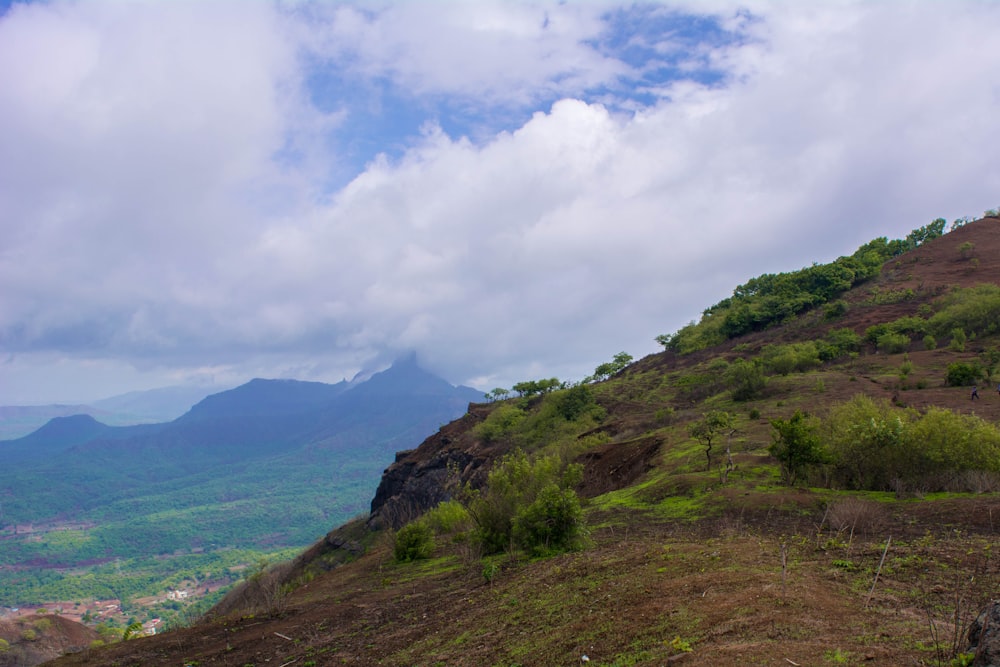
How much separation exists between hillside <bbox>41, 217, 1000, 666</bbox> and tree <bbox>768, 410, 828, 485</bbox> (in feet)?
0.23

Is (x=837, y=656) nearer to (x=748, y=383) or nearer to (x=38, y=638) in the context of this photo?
(x=748, y=383)

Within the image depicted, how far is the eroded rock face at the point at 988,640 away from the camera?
202 inches

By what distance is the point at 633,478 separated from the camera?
106 feet

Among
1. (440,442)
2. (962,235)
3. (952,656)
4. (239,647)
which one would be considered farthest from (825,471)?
(962,235)

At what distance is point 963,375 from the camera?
118 feet

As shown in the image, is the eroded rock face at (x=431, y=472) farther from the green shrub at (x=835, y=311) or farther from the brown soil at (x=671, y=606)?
the green shrub at (x=835, y=311)

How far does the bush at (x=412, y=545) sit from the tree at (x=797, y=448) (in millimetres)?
16582

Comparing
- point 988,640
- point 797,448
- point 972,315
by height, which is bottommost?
point 797,448

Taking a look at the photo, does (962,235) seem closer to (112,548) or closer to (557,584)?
(557,584)

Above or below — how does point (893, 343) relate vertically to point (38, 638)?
above

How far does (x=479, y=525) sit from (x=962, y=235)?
101055mm

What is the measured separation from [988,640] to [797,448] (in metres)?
18.0

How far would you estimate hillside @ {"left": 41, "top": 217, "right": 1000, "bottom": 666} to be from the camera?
8.55 m

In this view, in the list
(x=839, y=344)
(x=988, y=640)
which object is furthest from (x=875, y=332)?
(x=988, y=640)
